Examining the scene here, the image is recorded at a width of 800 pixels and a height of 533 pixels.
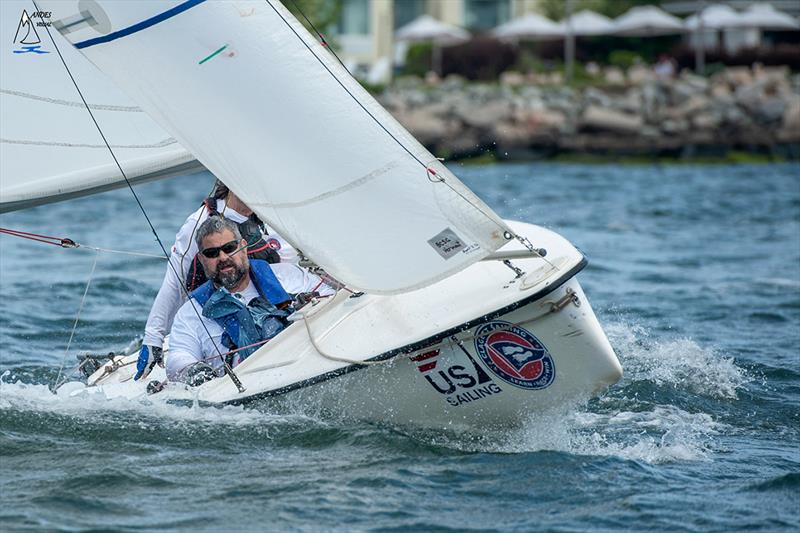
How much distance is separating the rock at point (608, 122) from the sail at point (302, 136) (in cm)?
2304

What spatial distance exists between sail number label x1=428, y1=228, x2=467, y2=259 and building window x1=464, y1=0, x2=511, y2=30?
1571 inches

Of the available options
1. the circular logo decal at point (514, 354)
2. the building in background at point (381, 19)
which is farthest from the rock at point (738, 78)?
the circular logo decal at point (514, 354)

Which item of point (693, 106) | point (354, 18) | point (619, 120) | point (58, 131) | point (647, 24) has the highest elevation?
point (354, 18)

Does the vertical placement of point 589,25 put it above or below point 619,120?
above

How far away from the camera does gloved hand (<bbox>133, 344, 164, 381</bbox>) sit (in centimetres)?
675

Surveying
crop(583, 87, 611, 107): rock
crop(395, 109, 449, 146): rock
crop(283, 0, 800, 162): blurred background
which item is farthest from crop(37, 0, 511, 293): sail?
crop(583, 87, 611, 107): rock

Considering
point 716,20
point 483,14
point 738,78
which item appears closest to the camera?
point 738,78

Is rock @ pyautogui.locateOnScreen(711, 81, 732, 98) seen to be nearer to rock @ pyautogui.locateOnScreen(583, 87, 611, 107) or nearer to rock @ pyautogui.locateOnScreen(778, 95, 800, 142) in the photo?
rock @ pyautogui.locateOnScreen(778, 95, 800, 142)

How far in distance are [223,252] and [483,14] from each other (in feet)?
130

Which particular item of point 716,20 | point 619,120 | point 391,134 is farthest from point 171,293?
point 716,20

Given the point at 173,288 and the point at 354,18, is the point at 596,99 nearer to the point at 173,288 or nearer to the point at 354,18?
the point at 354,18

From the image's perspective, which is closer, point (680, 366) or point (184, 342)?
point (184, 342)

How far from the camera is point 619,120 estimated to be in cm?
2828

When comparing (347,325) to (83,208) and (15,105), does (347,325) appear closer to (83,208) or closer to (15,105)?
(15,105)
